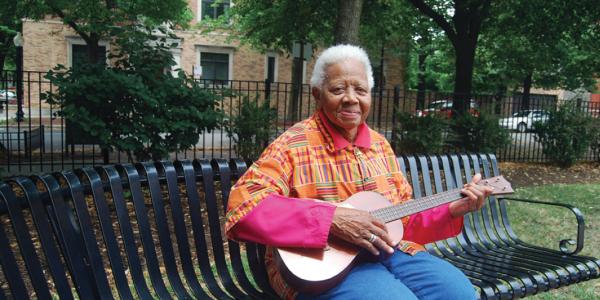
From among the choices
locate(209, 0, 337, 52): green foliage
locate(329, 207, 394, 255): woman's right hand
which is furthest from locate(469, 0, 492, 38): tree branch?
locate(329, 207, 394, 255): woman's right hand

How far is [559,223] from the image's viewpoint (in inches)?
228

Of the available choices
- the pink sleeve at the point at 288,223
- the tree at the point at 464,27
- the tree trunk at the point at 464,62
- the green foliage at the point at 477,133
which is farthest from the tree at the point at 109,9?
the pink sleeve at the point at 288,223

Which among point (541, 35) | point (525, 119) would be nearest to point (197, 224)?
point (525, 119)

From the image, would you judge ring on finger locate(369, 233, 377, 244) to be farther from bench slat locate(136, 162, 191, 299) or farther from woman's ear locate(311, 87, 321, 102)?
bench slat locate(136, 162, 191, 299)

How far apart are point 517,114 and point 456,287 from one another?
38.2ft

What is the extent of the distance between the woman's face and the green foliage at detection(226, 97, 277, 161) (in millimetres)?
5135

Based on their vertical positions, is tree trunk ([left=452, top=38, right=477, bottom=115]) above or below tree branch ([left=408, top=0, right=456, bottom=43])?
below

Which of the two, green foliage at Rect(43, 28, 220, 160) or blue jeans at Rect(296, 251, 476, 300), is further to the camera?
green foliage at Rect(43, 28, 220, 160)

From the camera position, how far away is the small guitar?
2129mm

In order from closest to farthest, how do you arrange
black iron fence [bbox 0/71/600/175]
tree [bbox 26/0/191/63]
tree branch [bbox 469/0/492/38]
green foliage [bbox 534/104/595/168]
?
black iron fence [bbox 0/71/600/175] → green foliage [bbox 534/104/595/168] → tree [bbox 26/0/191/63] → tree branch [bbox 469/0/492/38]

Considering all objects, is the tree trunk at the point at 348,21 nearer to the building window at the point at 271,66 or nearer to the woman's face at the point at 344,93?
the woman's face at the point at 344,93

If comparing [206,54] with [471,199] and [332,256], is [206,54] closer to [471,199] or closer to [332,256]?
[471,199]

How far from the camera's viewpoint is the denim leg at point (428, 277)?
7.85ft

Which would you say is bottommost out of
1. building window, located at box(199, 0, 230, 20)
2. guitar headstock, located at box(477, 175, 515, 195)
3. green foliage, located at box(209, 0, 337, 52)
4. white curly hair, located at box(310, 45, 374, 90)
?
guitar headstock, located at box(477, 175, 515, 195)
